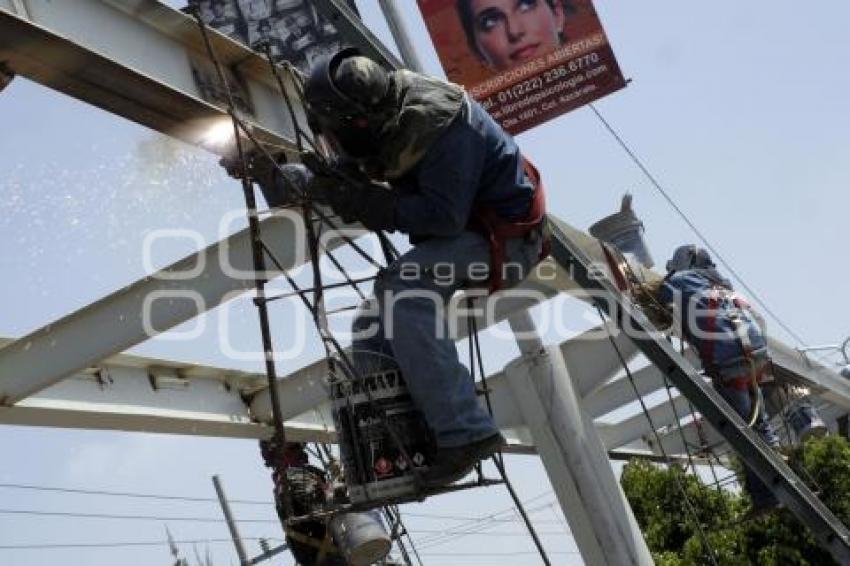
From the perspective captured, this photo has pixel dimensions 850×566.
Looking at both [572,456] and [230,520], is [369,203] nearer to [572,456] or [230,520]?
[572,456]

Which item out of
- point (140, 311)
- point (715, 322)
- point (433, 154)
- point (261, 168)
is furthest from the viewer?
point (715, 322)

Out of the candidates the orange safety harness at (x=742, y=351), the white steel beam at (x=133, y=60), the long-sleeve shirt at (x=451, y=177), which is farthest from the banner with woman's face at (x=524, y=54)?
the long-sleeve shirt at (x=451, y=177)

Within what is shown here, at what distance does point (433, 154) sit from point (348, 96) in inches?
16.0

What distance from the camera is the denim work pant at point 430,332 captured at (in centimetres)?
453

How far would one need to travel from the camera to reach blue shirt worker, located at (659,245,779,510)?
29.2 ft

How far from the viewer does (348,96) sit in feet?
14.8

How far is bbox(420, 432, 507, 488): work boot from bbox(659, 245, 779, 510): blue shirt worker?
4.53m

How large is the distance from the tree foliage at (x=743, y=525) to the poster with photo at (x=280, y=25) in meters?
5.89

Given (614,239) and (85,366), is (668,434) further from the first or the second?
(85,366)

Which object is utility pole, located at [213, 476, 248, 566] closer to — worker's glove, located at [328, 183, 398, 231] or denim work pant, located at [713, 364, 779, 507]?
denim work pant, located at [713, 364, 779, 507]

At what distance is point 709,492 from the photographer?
56.9 ft

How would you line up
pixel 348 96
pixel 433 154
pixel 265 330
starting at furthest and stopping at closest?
pixel 433 154, pixel 348 96, pixel 265 330

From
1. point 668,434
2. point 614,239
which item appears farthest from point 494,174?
point 668,434

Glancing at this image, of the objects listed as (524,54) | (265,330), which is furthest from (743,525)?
(265,330)
